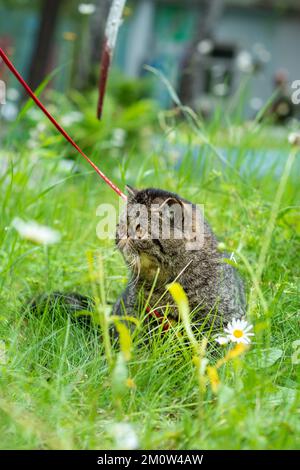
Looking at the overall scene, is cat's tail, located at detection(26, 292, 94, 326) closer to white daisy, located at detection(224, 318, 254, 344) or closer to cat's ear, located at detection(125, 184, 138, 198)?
cat's ear, located at detection(125, 184, 138, 198)

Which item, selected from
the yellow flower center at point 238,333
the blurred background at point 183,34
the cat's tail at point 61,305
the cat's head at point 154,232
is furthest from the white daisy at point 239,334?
the blurred background at point 183,34

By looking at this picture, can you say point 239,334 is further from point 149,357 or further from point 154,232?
point 154,232

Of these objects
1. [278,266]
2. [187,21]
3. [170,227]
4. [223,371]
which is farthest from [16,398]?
[187,21]

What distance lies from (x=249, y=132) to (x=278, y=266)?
94 centimetres

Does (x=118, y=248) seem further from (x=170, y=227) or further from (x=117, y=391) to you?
(x=117, y=391)

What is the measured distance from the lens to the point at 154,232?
212cm

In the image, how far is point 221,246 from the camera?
1.75 metres

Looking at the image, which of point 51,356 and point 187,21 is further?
point 187,21

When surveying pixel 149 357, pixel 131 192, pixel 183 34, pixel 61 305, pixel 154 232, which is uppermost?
pixel 183 34

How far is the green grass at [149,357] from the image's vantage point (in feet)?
5.08
